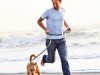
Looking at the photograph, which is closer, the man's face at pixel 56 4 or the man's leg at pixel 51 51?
the man's face at pixel 56 4

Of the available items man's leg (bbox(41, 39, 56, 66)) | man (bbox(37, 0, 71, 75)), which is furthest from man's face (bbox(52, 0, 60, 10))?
man's leg (bbox(41, 39, 56, 66))

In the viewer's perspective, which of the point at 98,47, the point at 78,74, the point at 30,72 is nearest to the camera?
the point at 30,72

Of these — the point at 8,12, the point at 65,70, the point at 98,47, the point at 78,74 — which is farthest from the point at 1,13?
the point at 65,70

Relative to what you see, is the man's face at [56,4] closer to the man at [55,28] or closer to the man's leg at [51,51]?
the man at [55,28]

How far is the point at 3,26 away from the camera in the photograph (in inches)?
762

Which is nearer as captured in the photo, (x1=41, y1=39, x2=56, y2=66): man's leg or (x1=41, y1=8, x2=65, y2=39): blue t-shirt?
(x1=41, y1=8, x2=65, y2=39): blue t-shirt

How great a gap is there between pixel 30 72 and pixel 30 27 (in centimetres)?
1251

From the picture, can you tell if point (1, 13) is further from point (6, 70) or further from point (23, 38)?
point (6, 70)

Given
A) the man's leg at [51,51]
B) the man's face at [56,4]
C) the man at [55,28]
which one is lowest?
the man's leg at [51,51]

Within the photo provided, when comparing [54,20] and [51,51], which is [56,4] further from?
[51,51]

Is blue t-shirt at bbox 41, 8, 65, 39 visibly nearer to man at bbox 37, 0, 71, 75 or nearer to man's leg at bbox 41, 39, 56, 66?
man at bbox 37, 0, 71, 75

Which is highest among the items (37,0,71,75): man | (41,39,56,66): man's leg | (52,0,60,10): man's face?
(52,0,60,10): man's face

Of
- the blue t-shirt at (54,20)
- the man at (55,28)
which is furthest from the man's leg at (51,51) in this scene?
the blue t-shirt at (54,20)

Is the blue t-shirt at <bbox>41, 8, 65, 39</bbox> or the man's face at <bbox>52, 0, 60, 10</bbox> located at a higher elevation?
the man's face at <bbox>52, 0, 60, 10</bbox>
